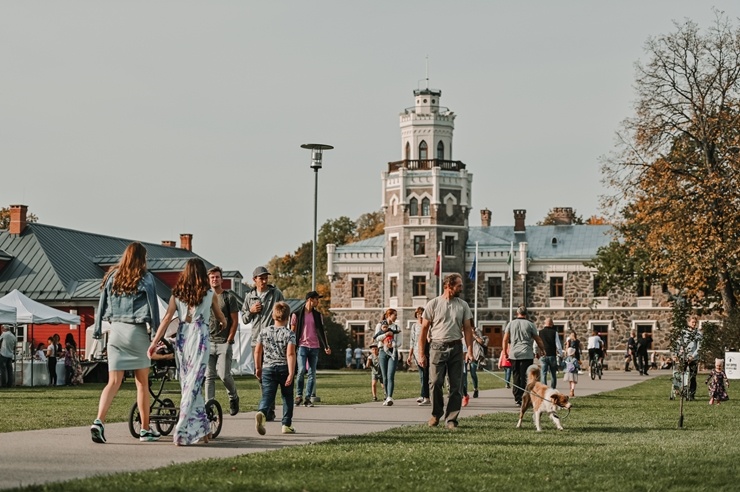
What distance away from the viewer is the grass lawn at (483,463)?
962 cm

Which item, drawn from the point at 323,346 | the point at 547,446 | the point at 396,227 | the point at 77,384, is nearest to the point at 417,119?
the point at 396,227

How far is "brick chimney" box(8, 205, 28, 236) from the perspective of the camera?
61406 millimetres

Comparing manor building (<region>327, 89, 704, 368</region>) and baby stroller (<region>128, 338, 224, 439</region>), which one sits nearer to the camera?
baby stroller (<region>128, 338, 224, 439</region>)

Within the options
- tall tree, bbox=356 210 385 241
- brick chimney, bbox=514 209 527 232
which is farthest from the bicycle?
tall tree, bbox=356 210 385 241

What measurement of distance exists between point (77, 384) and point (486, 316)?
5083cm

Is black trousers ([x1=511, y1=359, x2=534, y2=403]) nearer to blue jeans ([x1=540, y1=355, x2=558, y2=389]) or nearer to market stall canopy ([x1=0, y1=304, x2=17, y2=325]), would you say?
blue jeans ([x1=540, y1=355, x2=558, y2=389])

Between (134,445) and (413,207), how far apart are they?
233ft

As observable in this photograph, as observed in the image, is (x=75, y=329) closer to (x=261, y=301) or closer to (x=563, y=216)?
(x=261, y=301)

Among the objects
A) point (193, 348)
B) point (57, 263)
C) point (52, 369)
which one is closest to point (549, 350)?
point (193, 348)

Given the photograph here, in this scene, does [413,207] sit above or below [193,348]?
above

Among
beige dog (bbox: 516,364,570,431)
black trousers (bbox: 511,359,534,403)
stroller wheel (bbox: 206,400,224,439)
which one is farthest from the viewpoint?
black trousers (bbox: 511,359,534,403)

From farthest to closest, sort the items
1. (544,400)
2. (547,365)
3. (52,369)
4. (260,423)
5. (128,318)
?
(52,369) → (547,365) → (544,400) → (260,423) → (128,318)

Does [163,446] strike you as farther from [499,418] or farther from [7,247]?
[7,247]

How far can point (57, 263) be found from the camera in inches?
2351
